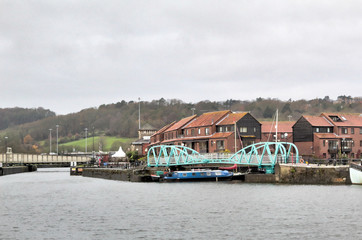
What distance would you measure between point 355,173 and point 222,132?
57446mm

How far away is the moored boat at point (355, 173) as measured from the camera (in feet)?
256

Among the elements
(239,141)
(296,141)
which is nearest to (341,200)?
(239,141)

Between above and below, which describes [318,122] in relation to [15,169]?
above

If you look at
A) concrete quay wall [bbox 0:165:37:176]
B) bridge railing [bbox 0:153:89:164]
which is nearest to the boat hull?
concrete quay wall [bbox 0:165:37:176]

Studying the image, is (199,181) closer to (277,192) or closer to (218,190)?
(218,190)

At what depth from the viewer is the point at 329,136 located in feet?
439

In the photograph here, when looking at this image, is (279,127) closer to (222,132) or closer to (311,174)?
(222,132)

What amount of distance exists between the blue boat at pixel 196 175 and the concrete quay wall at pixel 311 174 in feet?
48.7

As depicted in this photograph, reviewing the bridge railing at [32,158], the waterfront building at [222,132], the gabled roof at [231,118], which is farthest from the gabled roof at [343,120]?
the bridge railing at [32,158]

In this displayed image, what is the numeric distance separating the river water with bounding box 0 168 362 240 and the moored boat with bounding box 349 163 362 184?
368 centimetres

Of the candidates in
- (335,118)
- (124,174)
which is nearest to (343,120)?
(335,118)

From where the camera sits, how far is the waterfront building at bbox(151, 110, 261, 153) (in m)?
A: 131

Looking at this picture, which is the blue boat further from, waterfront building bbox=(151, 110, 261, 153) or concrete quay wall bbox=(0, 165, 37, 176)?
concrete quay wall bbox=(0, 165, 37, 176)

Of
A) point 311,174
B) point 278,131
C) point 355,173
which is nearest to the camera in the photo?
point 355,173
